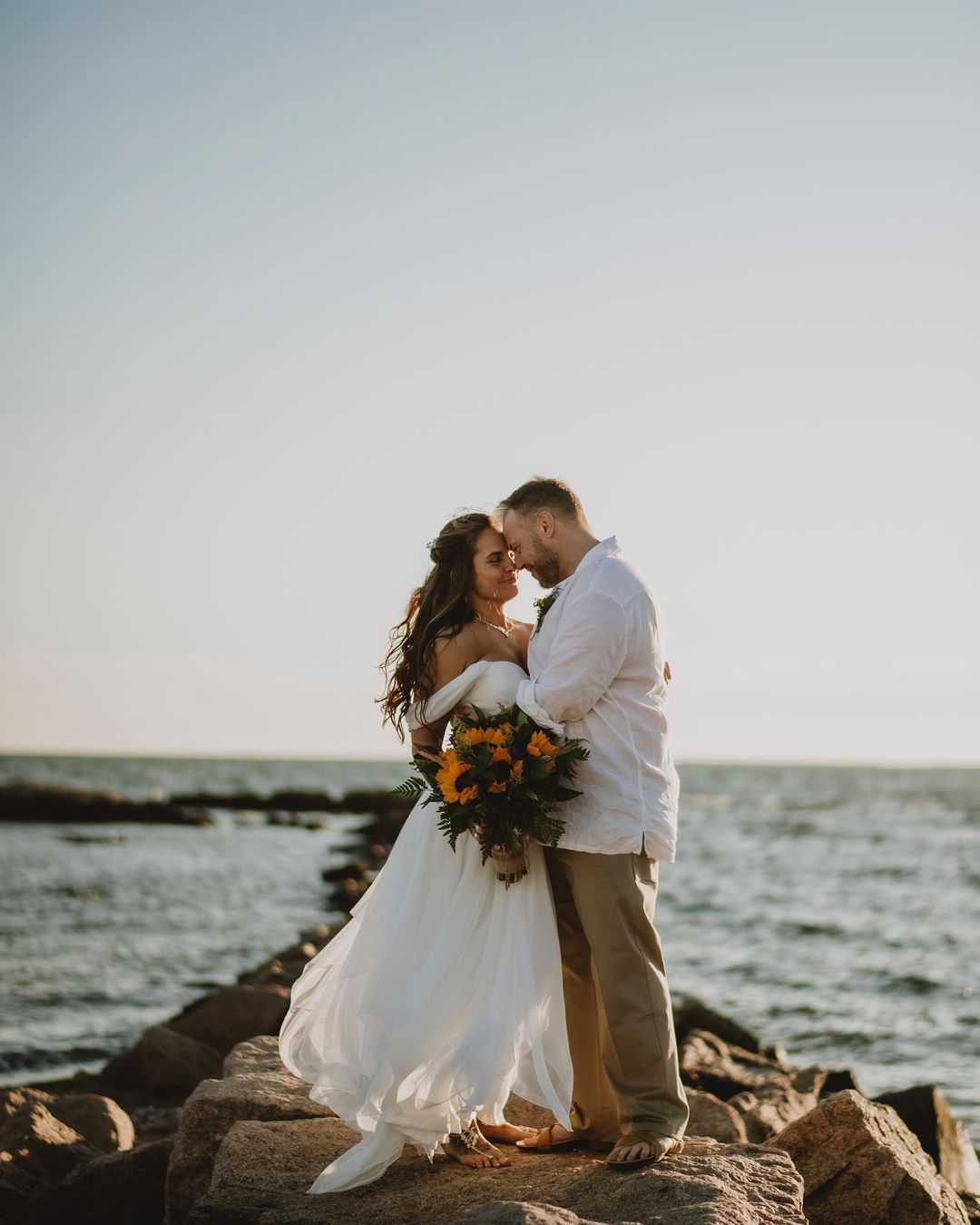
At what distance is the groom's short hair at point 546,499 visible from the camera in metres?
5.67

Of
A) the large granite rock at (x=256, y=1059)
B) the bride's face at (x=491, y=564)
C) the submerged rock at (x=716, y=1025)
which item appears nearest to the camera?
the bride's face at (x=491, y=564)

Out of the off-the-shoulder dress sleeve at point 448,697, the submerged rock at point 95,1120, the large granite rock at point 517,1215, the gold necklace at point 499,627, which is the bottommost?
the submerged rock at point 95,1120

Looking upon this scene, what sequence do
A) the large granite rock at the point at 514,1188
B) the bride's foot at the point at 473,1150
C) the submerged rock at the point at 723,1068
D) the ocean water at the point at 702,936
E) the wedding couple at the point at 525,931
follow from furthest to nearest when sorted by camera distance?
the ocean water at the point at 702,936, the submerged rock at the point at 723,1068, the bride's foot at the point at 473,1150, the wedding couple at the point at 525,931, the large granite rock at the point at 514,1188

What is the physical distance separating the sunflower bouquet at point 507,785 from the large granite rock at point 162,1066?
540cm

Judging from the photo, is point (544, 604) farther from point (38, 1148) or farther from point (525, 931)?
point (38, 1148)

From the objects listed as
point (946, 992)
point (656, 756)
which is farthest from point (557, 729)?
point (946, 992)

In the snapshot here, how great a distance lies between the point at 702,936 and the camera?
18969 mm

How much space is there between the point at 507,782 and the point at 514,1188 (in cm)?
152

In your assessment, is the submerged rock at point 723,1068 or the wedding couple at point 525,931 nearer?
the wedding couple at point 525,931

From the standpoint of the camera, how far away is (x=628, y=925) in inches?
208

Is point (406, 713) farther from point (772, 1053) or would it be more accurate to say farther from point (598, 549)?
point (772, 1053)

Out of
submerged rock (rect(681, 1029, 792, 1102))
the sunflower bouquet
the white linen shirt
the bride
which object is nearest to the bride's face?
the bride

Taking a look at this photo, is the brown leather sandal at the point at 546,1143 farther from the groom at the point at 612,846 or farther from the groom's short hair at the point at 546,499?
the groom's short hair at the point at 546,499

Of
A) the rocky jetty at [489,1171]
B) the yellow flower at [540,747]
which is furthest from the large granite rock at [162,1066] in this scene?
the yellow flower at [540,747]
